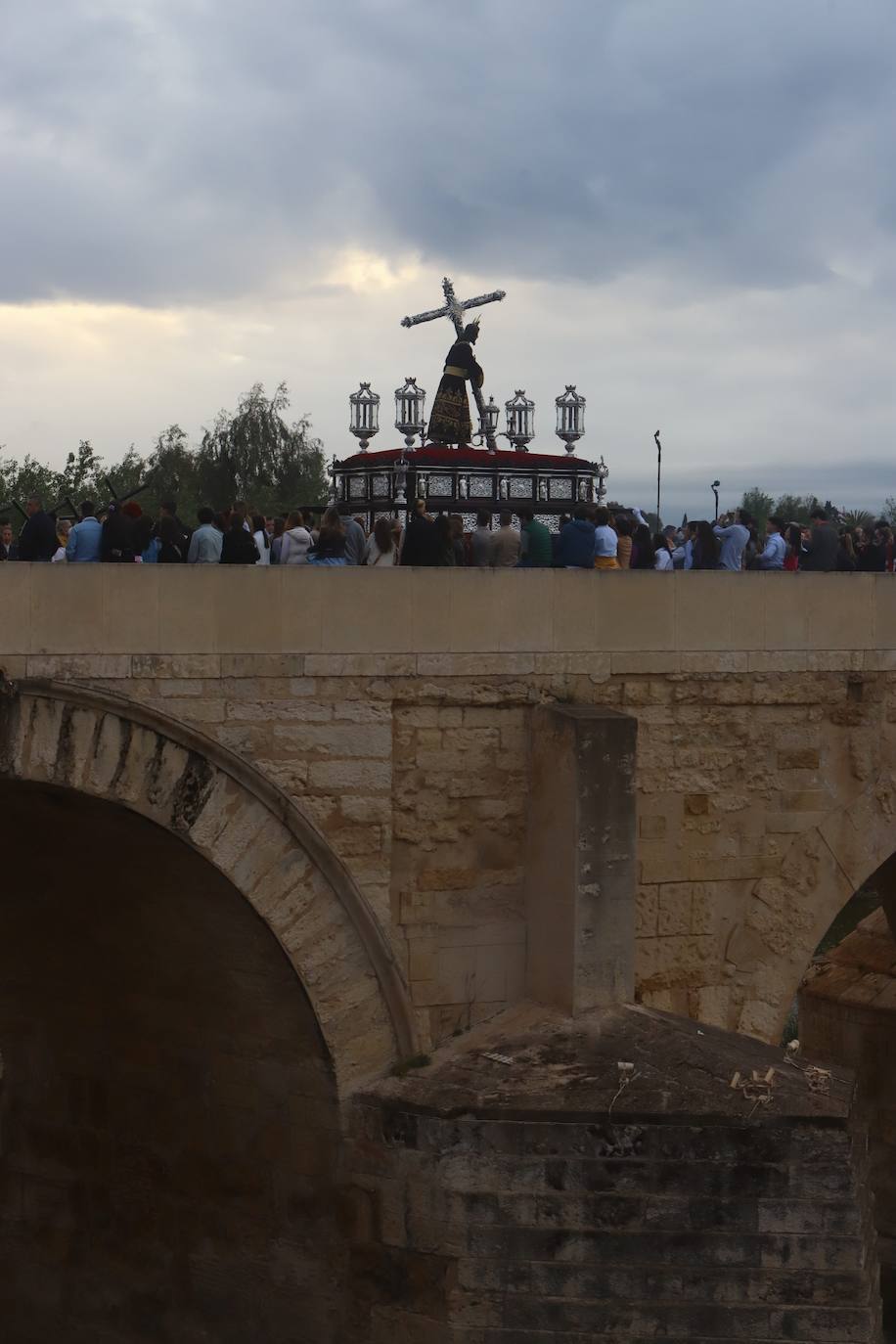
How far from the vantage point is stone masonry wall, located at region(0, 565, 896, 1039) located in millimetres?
8523

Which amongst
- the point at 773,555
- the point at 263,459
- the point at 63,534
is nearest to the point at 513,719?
the point at 773,555

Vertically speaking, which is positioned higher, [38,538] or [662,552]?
[662,552]

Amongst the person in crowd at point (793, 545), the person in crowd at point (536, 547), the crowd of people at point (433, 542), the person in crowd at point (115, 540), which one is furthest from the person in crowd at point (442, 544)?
the person in crowd at point (793, 545)

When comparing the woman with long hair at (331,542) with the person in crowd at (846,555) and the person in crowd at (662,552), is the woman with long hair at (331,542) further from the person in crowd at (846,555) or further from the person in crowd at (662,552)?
the person in crowd at (846,555)

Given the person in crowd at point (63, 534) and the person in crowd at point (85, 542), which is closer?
the person in crowd at point (85, 542)

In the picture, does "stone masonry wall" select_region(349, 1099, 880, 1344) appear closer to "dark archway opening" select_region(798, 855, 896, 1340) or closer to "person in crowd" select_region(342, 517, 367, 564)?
"person in crowd" select_region(342, 517, 367, 564)

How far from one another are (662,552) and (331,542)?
3.05 m

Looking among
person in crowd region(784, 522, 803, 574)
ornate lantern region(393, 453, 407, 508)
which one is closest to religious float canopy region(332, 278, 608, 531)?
ornate lantern region(393, 453, 407, 508)

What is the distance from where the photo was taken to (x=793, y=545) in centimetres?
1251

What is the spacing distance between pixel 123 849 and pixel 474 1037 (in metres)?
2.07

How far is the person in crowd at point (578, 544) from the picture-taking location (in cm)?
1042

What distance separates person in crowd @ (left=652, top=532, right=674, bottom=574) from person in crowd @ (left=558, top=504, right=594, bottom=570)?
1152 mm

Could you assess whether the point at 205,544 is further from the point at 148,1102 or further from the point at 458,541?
the point at 148,1102

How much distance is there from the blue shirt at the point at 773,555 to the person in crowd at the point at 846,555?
0.48 metres
